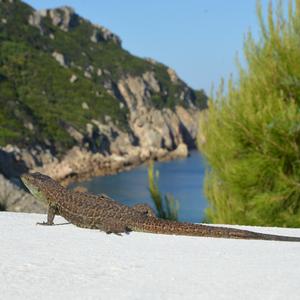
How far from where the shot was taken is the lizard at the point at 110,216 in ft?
15.6

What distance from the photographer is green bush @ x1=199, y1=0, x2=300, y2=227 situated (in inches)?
401

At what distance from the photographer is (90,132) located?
79062 mm

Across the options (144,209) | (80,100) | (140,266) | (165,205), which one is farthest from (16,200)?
(80,100)

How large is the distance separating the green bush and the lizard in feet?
17.2

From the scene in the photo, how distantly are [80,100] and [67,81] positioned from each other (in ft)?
18.4

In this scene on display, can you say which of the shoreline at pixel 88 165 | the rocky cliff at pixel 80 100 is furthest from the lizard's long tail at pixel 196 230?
the shoreline at pixel 88 165

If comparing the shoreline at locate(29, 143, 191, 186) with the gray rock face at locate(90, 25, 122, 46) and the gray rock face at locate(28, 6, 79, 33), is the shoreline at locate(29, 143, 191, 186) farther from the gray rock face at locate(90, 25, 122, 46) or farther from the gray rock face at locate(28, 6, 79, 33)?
the gray rock face at locate(28, 6, 79, 33)

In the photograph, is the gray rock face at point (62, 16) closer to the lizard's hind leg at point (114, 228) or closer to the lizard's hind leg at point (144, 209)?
the lizard's hind leg at point (144, 209)

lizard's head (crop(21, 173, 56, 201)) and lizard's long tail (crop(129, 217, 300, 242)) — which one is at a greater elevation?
lizard's head (crop(21, 173, 56, 201))

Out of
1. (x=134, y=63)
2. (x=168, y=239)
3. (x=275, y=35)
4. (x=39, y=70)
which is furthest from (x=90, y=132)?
(x=168, y=239)

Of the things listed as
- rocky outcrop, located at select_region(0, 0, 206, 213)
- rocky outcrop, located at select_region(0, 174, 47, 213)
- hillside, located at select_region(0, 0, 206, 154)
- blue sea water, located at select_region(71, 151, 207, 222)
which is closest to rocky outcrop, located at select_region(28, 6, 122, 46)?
hillside, located at select_region(0, 0, 206, 154)

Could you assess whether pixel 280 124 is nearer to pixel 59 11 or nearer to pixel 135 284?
pixel 135 284

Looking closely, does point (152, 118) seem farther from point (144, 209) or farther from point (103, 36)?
point (144, 209)

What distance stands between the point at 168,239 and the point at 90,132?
74.9 m
